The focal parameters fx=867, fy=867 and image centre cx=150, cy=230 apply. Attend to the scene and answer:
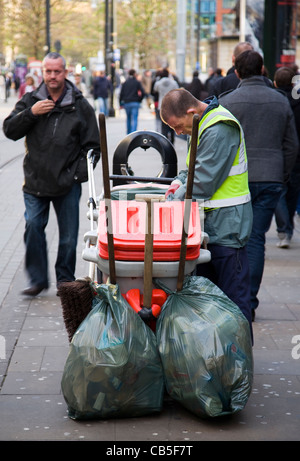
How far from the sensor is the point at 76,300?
4.59m

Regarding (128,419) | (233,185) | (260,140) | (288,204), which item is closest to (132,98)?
(288,204)

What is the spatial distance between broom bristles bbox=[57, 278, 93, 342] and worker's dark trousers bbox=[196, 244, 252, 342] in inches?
31.6

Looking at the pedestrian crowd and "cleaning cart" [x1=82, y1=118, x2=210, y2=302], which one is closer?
"cleaning cart" [x1=82, y1=118, x2=210, y2=302]

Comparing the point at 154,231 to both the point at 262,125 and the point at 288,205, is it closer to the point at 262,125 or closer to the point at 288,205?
the point at 262,125

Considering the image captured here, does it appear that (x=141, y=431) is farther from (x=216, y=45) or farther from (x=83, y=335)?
(x=216, y=45)

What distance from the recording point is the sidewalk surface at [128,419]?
4.16 metres

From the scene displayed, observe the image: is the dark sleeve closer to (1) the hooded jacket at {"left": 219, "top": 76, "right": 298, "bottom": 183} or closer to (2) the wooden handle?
(1) the hooded jacket at {"left": 219, "top": 76, "right": 298, "bottom": 183}

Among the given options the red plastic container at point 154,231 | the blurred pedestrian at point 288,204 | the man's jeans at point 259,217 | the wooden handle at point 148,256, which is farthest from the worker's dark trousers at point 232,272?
the blurred pedestrian at point 288,204

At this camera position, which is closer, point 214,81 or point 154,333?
point 154,333

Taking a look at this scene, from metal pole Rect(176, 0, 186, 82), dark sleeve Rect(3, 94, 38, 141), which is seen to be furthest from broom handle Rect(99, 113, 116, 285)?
metal pole Rect(176, 0, 186, 82)

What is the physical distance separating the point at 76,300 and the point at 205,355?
0.81 metres

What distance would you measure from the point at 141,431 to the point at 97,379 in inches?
12.9

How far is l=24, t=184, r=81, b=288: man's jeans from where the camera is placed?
6914 mm

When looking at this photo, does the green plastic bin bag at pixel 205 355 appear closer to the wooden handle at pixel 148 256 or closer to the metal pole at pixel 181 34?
the wooden handle at pixel 148 256
